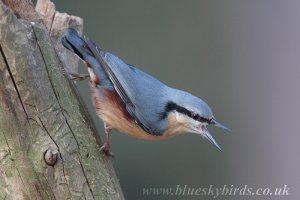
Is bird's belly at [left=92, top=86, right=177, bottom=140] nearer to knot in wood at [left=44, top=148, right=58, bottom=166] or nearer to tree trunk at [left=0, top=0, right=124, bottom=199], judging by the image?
tree trunk at [left=0, top=0, right=124, bottom=199]

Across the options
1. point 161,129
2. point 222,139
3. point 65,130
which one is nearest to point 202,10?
point 222,139

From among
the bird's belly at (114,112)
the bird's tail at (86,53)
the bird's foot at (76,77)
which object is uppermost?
the bird's tail at (86,53)

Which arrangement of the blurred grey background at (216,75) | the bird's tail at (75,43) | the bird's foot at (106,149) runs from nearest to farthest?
the bird's foot at (106,149), the bird's tail at (75,43), the blurred grey background at (216,75)

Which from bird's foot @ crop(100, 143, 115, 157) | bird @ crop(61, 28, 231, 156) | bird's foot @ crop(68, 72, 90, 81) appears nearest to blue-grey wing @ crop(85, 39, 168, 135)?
bird @ crop(61, 28, 231, 156)

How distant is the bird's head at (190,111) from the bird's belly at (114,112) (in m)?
0.21

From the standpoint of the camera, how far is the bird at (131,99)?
3.56 meters

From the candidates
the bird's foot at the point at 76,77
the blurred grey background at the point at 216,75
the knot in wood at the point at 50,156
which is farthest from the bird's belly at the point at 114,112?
the blurred grey background at the point at 216,75

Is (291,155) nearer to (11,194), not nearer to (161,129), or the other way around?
(161,129)

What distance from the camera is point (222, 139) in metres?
5.62

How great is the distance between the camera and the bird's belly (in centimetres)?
361

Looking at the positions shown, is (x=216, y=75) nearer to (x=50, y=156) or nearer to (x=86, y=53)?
(x=86, y=53)

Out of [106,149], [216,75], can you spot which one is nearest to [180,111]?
[106,149]

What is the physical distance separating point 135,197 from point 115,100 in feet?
6.60

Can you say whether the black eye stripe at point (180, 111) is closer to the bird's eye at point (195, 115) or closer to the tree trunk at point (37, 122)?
the bird's eye at point (195, 115)
